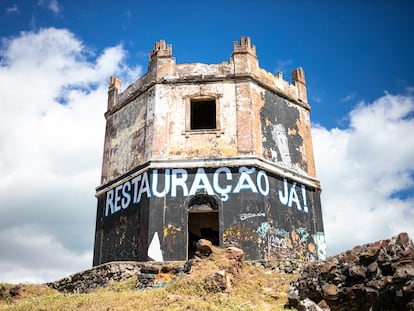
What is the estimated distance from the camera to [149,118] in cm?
1923

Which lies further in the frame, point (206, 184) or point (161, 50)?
point (161, 50)

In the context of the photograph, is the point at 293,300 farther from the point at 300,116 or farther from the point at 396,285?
the point at 300,116

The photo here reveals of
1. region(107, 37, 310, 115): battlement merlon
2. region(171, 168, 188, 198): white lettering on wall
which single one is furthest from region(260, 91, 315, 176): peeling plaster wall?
region(171, 168, 188, 198): white lettering on wall

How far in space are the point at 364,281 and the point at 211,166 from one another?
8300 mm

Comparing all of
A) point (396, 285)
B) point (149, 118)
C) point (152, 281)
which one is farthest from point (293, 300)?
point (149, 118)

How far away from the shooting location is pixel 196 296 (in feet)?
39.7

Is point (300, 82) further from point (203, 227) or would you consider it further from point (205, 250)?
point (205, 250)

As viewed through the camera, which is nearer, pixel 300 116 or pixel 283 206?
pixel 283 206

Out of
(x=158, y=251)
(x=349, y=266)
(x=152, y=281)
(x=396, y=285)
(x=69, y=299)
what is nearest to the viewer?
(x=396, y=285)

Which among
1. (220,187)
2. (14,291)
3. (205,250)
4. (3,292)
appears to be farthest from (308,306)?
(3,292)

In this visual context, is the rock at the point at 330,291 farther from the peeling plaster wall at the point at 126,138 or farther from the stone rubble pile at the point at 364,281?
the peeling plaster wall at the point at 126,138

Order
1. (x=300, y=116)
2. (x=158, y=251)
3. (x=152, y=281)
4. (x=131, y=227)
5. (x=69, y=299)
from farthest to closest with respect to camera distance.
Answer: (x=300, y=116) < (x=131, y=227) < (x=158, y=251) < (x=152, y=281) < (x=69, y=299)

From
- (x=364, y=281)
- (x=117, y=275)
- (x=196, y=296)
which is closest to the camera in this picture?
(x=364, y=281)

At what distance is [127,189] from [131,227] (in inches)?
63.3
